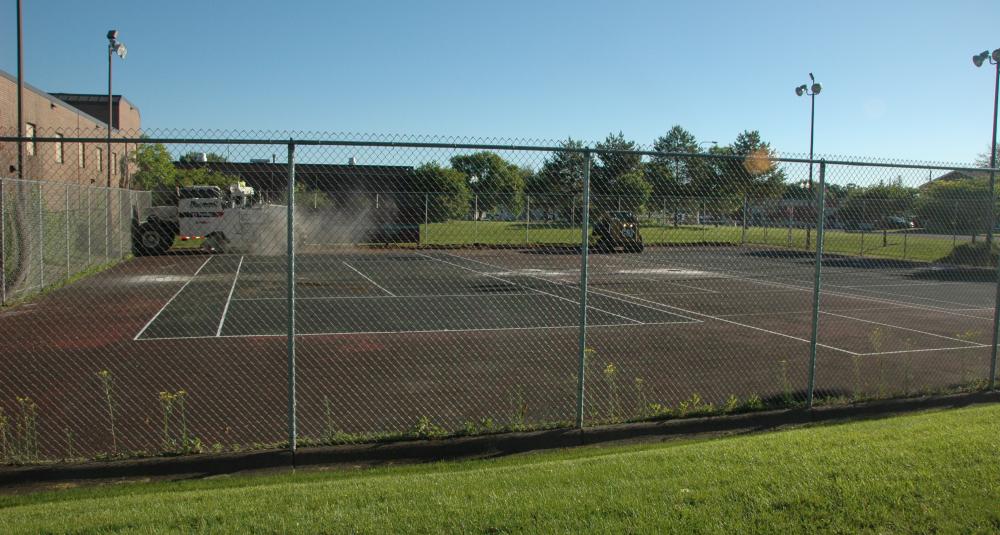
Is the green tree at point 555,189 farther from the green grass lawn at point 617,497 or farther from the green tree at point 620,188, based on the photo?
the green grass lawn at point 617,497

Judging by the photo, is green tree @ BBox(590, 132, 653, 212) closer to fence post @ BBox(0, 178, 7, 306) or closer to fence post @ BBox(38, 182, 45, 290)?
fence post @ BBox(0, 178, 7, 306)

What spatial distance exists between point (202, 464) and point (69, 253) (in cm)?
1597

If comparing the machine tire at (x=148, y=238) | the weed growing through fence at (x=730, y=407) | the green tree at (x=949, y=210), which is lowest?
the weed growing through fence at (x=730, y=407)

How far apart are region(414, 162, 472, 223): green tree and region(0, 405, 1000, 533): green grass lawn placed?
8.51ft

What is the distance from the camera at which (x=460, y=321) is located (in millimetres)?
14227

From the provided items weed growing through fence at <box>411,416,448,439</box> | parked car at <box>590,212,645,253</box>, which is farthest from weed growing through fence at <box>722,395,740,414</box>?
weed growing through fence at <box>411,416,448,439</box>

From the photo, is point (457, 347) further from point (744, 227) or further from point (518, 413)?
point (744, 227)

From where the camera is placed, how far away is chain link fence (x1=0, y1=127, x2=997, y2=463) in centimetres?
704

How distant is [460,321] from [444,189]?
706 centimetres

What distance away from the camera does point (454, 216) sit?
A: 24.5ft

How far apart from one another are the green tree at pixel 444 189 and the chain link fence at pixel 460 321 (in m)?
0.02

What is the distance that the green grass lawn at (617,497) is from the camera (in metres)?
4.28

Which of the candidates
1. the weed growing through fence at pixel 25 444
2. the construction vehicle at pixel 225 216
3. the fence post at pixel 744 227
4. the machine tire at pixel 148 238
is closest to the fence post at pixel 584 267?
the construction vehicle at pixel 225 216

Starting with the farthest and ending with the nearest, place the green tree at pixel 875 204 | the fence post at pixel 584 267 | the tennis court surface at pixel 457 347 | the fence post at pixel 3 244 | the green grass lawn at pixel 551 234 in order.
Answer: the fence post at pixel 3 244 → the green tree at pixel 875 204 → the green grass lawn at pixel 551 234 → the tennis court surface at pixel 457 347 → the fence post at pixel 584 267
